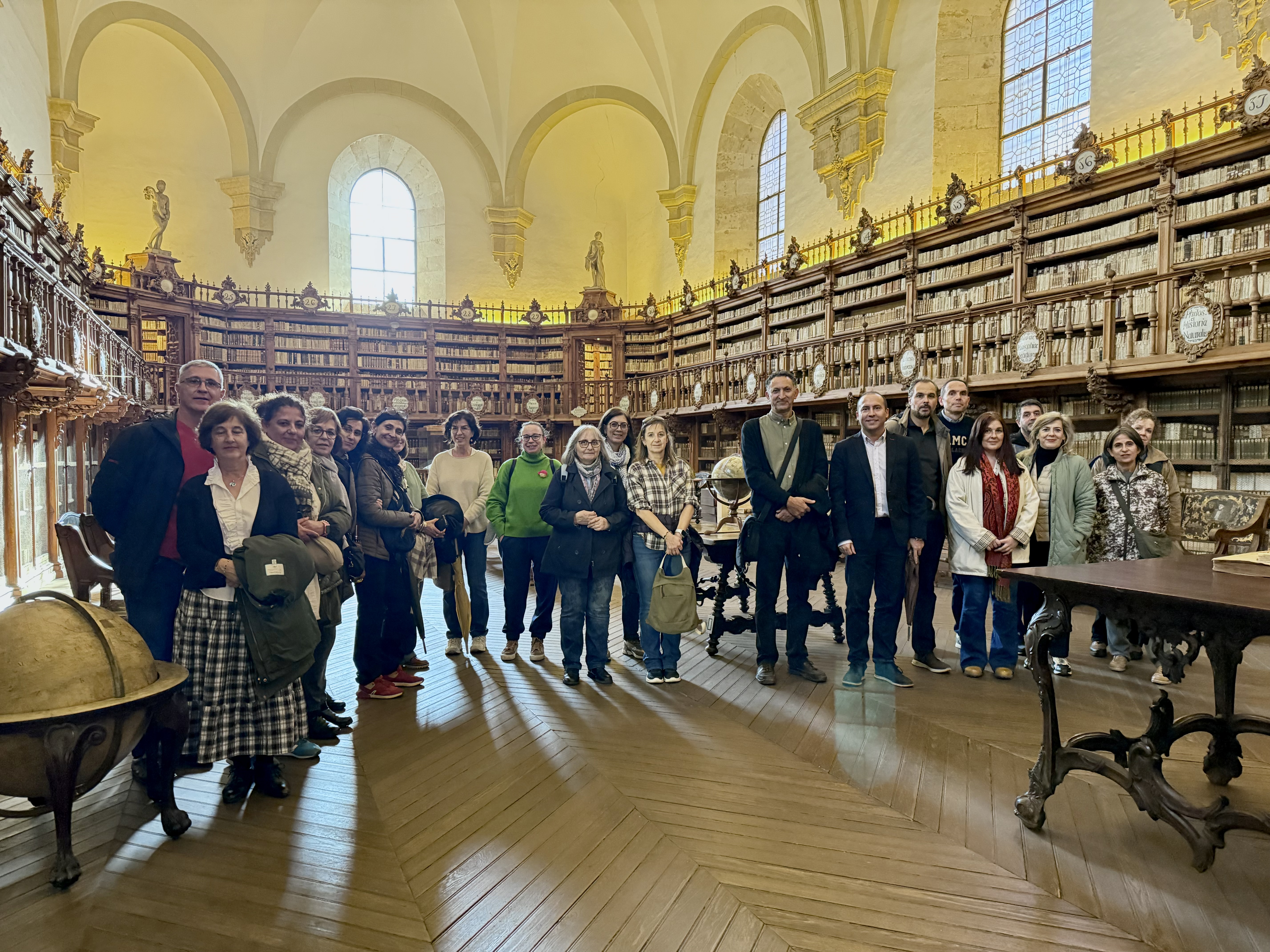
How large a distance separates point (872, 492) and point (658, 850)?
2.11m

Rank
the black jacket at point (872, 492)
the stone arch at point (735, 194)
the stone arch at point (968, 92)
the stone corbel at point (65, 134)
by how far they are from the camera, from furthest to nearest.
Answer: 1. the stone arch at point (735, 194)
2. the stone corbel at point (65, 134)
3. the stone arch at point (968, 92)
4. the black jacket at point (872, 492)

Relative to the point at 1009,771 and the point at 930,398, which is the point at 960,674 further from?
the point at 930,398

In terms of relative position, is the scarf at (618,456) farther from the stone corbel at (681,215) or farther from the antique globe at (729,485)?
the stone corbel at (681,215)

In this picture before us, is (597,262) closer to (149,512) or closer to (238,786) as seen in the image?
(149,512)

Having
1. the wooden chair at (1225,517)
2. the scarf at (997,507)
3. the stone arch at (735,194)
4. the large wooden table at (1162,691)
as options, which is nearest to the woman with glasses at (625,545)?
the scarf at (997,507)

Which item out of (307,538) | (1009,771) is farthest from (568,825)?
(1009,771)

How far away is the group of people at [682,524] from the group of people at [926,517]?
0.03 feet

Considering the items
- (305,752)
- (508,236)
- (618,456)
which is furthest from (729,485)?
(508,236)

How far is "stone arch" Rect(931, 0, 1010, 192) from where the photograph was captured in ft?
33.0

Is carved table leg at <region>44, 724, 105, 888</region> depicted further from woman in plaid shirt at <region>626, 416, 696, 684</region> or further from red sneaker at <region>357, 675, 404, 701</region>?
woman in plaid shirt at <region>626, 416, 696, 684</region>

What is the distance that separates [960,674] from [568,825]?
97.1 inches

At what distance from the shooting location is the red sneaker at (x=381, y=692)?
354 cm

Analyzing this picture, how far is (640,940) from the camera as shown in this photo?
68.2 inches

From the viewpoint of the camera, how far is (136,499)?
2.42 metres
